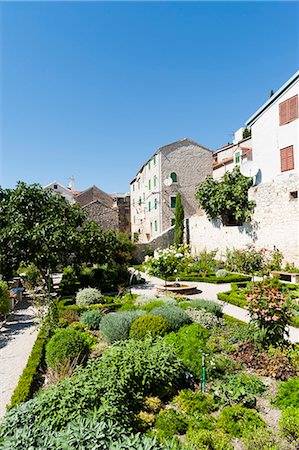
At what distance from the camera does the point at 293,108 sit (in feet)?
56.0

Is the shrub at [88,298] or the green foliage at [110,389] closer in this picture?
the green foliage at [110,389]

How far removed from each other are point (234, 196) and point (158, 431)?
61.6 feet

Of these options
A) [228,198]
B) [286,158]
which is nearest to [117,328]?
[286,158]

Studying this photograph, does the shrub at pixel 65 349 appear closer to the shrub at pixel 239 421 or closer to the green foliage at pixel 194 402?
the green foliage at pixel 194 402

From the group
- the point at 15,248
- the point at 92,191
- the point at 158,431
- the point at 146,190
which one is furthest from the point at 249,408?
the point at 92,191

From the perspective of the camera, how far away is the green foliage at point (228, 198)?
20.7m

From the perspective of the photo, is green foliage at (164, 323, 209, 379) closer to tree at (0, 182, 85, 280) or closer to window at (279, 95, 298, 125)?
tree at (0, 182, 85, 280)

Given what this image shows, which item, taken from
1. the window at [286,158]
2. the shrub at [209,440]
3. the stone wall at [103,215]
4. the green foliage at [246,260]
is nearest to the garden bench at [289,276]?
Result: the green foliage at [246,260]

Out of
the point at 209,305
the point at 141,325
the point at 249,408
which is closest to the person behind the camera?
the point at 249,408

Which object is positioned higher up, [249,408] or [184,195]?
[184,195]

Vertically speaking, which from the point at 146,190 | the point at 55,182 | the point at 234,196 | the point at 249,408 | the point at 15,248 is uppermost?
the point at 55,182

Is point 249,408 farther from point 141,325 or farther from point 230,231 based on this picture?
point 230,231

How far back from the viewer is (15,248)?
1277 centimetres

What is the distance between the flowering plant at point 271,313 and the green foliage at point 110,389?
2038 millimetres
